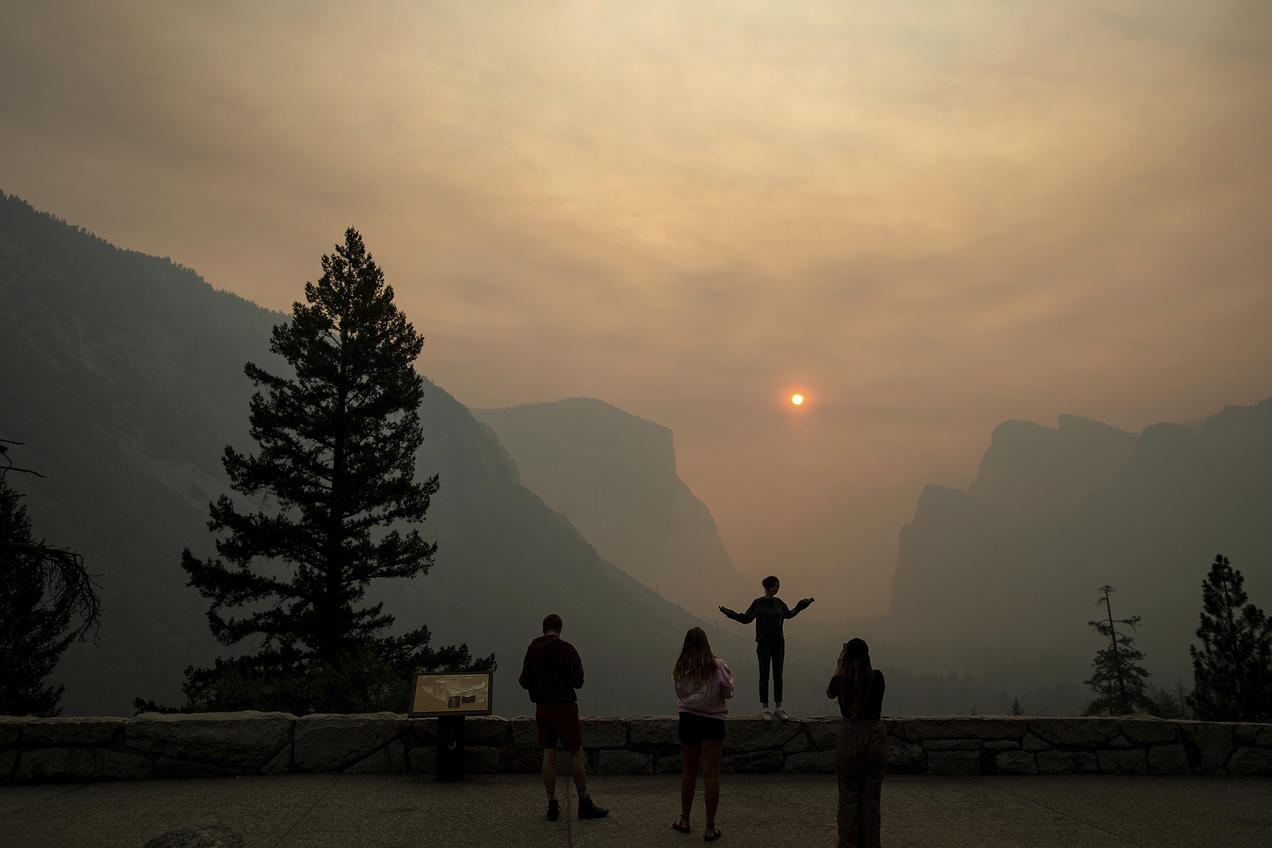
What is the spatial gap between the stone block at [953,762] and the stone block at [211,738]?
7.47 m

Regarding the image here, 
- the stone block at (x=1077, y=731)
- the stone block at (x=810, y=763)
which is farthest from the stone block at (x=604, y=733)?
the stone block at (x=1077, y=731)

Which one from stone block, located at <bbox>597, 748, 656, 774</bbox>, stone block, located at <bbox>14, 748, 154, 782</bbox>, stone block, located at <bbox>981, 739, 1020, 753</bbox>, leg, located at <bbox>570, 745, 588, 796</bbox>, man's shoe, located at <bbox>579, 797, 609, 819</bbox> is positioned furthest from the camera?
stone block, located at <bbox>981, 739, 1020, 753</bbox>

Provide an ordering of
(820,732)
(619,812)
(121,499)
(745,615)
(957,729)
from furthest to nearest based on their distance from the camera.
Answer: (121,499) → (957,729) → (820,732) → (745,615) → (619,812)

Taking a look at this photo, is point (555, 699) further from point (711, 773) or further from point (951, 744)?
point (951, 744)

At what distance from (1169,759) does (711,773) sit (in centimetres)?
676

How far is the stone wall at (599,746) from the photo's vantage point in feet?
29.4

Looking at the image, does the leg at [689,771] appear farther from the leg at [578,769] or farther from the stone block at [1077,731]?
the stone block at [1077,731]

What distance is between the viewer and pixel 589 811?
24.6 feet

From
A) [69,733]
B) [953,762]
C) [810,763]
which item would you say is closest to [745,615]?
[810,763]

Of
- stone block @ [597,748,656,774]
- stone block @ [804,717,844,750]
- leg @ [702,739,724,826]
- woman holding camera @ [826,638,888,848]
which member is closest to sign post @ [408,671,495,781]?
stone block @ [597,748,656,774]

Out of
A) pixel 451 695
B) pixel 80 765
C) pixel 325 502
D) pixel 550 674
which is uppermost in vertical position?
pixel 325 502

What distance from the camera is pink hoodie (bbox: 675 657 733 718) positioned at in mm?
6859

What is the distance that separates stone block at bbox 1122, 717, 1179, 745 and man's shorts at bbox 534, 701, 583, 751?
23.0 feet

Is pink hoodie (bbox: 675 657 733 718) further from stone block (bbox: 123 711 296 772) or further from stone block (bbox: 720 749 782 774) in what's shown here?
stone block (bbox: 123 711 296 772)
